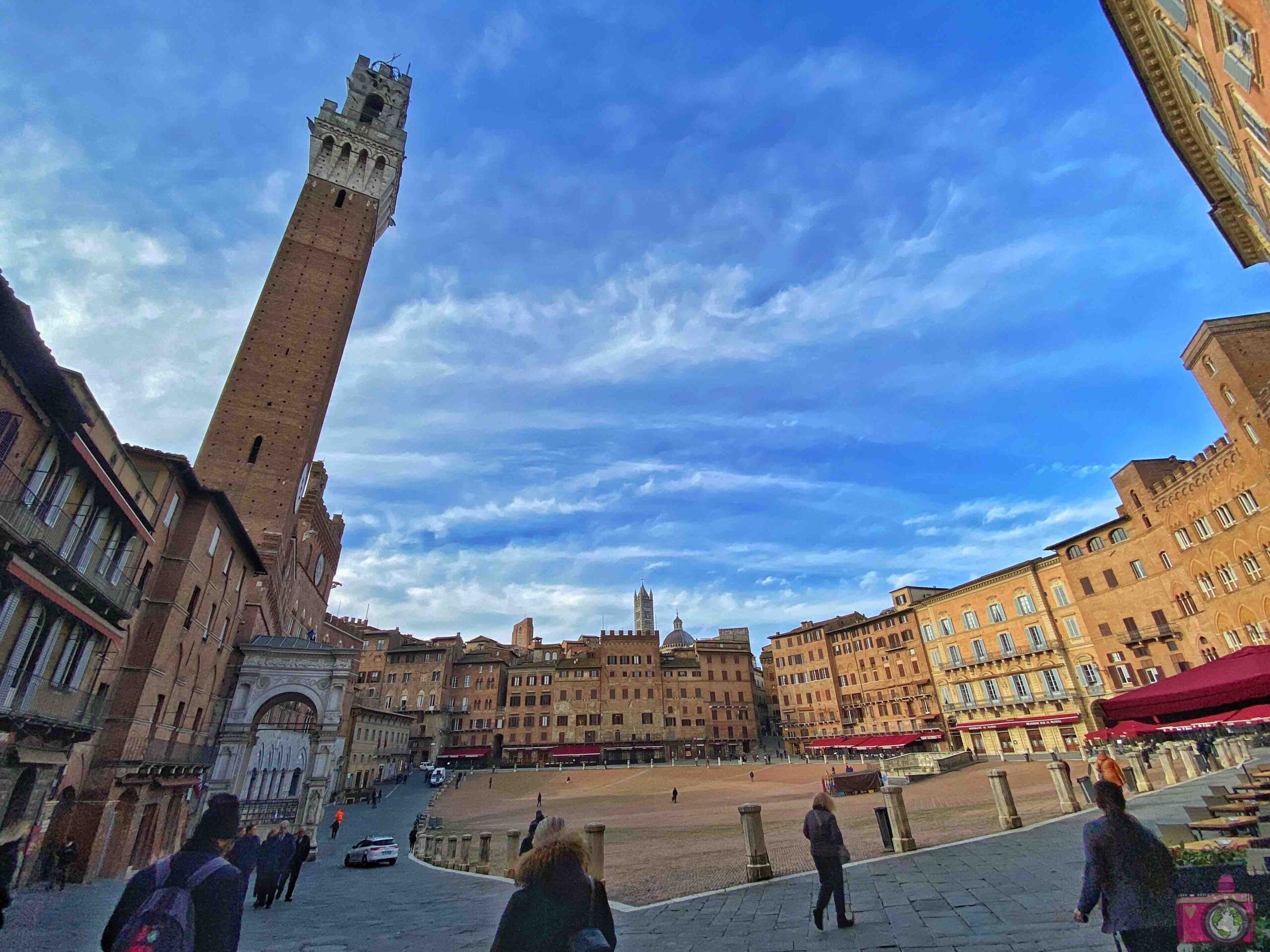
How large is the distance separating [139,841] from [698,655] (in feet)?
186

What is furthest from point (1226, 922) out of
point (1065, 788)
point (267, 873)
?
point (267, 873)

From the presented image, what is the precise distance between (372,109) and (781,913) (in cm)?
7503

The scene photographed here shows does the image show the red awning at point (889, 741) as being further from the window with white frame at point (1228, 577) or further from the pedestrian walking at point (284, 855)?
the pedestrian walking at point (284, 855)

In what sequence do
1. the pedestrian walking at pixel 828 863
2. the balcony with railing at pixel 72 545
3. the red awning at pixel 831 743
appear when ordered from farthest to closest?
the red awning at pixel 831 743 → the balcony with railing at pixel 72 545 → the pedestrian walking at pixel 828 863

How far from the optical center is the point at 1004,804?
12.5 metres

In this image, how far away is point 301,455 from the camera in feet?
127

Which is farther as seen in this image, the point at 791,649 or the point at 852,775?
the point at 791,649

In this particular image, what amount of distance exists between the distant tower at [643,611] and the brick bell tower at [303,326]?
90136 millimetres

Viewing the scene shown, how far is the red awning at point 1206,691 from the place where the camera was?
7023mm

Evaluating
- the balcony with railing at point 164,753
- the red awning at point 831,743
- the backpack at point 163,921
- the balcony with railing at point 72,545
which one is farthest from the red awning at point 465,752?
the backpack at point 163,921

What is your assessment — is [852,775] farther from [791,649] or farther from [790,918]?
[791,649]

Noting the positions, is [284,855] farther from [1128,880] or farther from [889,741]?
[889,741]

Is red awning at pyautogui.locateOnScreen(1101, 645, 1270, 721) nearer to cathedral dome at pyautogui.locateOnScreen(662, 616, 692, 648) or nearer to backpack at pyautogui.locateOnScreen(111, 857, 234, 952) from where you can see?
backpack at pyautogui.locateOnScreen(111, 857, 234, 952)

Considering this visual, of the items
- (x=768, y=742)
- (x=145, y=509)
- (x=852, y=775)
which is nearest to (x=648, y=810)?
(x=852, y=775)
